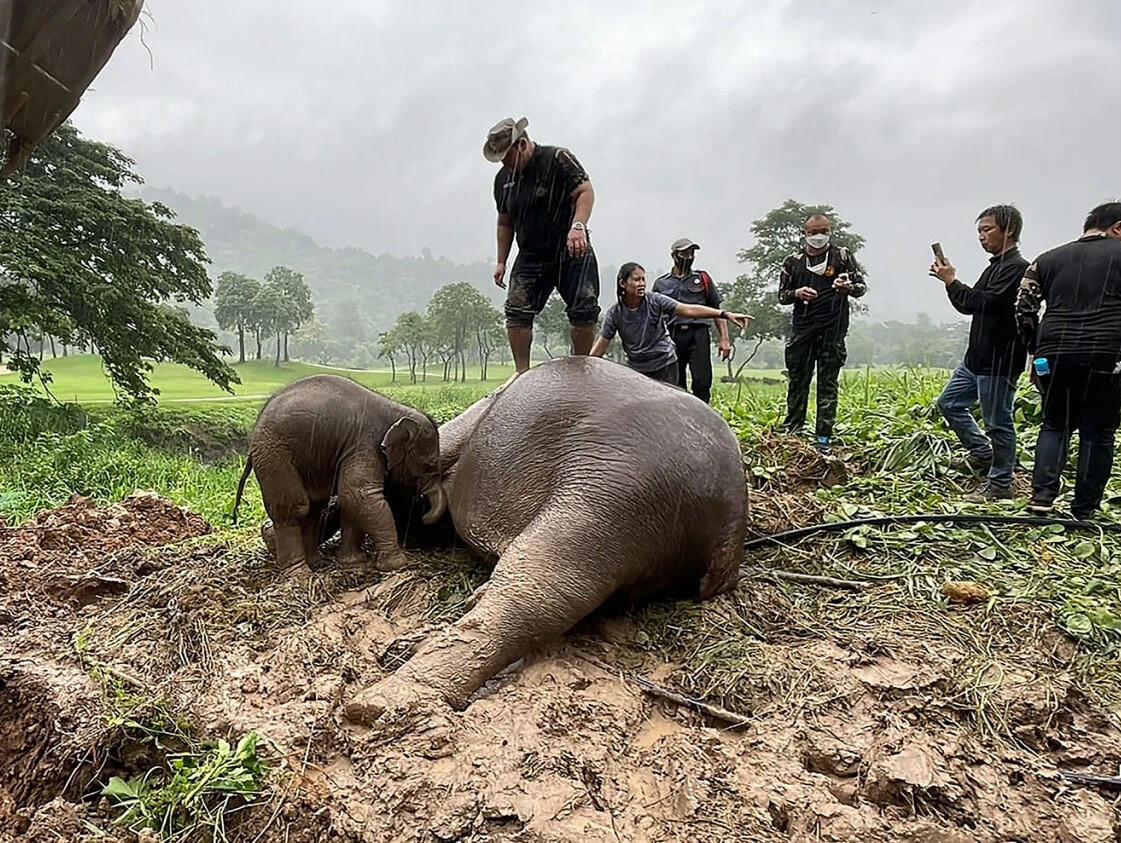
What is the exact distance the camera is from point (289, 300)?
153 ft

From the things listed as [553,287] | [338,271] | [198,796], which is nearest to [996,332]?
[553,287]

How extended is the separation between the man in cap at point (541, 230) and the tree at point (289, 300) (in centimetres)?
4291

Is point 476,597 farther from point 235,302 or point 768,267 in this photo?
point 235,302

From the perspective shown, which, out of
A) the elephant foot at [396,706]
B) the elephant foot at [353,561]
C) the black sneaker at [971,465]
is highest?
the black sneaker at [971,465]

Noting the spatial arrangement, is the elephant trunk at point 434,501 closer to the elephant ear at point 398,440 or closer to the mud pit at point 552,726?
the elephant ear at point 398,440

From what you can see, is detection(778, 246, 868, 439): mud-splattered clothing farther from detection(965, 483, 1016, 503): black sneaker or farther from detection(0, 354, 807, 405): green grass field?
detection(0, 354, 807, 405): green grass field

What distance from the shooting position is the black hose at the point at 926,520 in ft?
13.5

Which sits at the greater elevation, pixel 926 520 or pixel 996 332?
pixel 996 332

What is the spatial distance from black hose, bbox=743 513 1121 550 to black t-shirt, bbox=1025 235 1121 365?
971 mm

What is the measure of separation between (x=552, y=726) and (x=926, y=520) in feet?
10.1

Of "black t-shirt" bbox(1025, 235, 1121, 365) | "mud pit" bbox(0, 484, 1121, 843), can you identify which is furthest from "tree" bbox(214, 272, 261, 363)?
"black t-shirt" bbox(1025, 235, 1121, 365)

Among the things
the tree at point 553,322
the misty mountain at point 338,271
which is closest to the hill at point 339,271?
the misty mountain at point 338,271

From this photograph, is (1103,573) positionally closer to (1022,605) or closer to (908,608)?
(1022,605)

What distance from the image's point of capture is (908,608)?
3340mm
